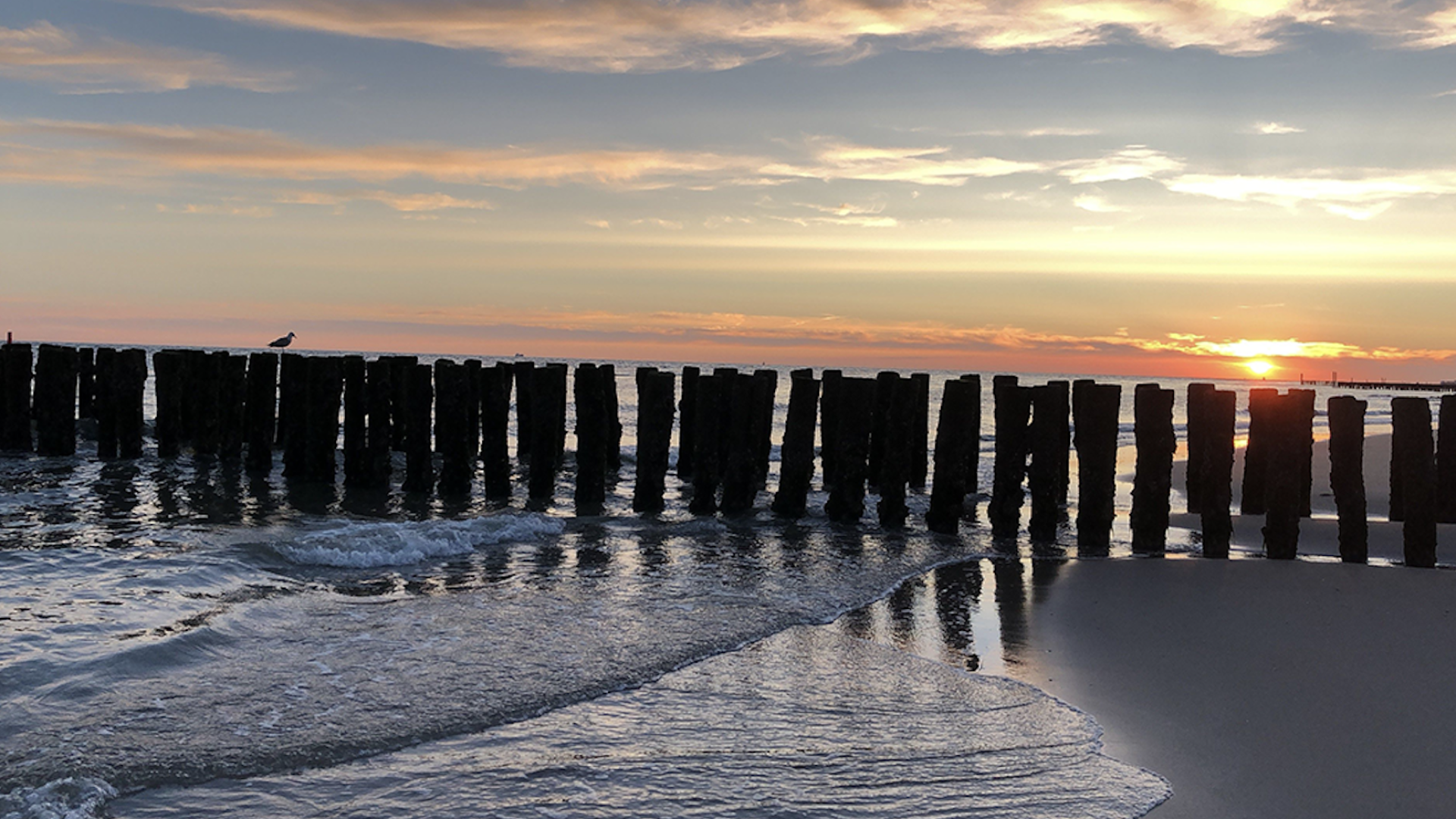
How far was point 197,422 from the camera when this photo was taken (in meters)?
14.1

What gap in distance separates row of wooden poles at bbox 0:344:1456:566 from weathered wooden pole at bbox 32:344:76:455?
2cm

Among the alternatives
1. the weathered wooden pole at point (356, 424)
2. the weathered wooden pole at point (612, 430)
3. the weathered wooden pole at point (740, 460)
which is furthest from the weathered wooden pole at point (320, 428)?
the weathered wooden pole at point (740, 460)

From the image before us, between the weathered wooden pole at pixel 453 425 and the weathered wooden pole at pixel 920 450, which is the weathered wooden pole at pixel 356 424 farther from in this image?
the weathered wooden pole at pixel 920 450

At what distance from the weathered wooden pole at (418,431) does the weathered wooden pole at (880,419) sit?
5.18 m

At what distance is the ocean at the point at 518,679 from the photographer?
374cm

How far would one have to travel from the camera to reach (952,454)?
10.1 m

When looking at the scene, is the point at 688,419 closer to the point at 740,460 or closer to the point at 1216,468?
the point at 740,460

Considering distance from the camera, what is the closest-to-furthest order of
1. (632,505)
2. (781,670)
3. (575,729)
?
(575,729) → (781,670) → (632,505)

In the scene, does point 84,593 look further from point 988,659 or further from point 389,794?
point 988,659

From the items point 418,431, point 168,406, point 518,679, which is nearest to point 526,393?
point 418,431

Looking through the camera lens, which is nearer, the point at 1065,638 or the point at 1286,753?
the point at 1286,753

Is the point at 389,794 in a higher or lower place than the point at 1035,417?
lower

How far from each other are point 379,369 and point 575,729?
859 cm

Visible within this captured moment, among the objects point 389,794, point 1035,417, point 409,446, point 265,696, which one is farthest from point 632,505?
point 389,794
